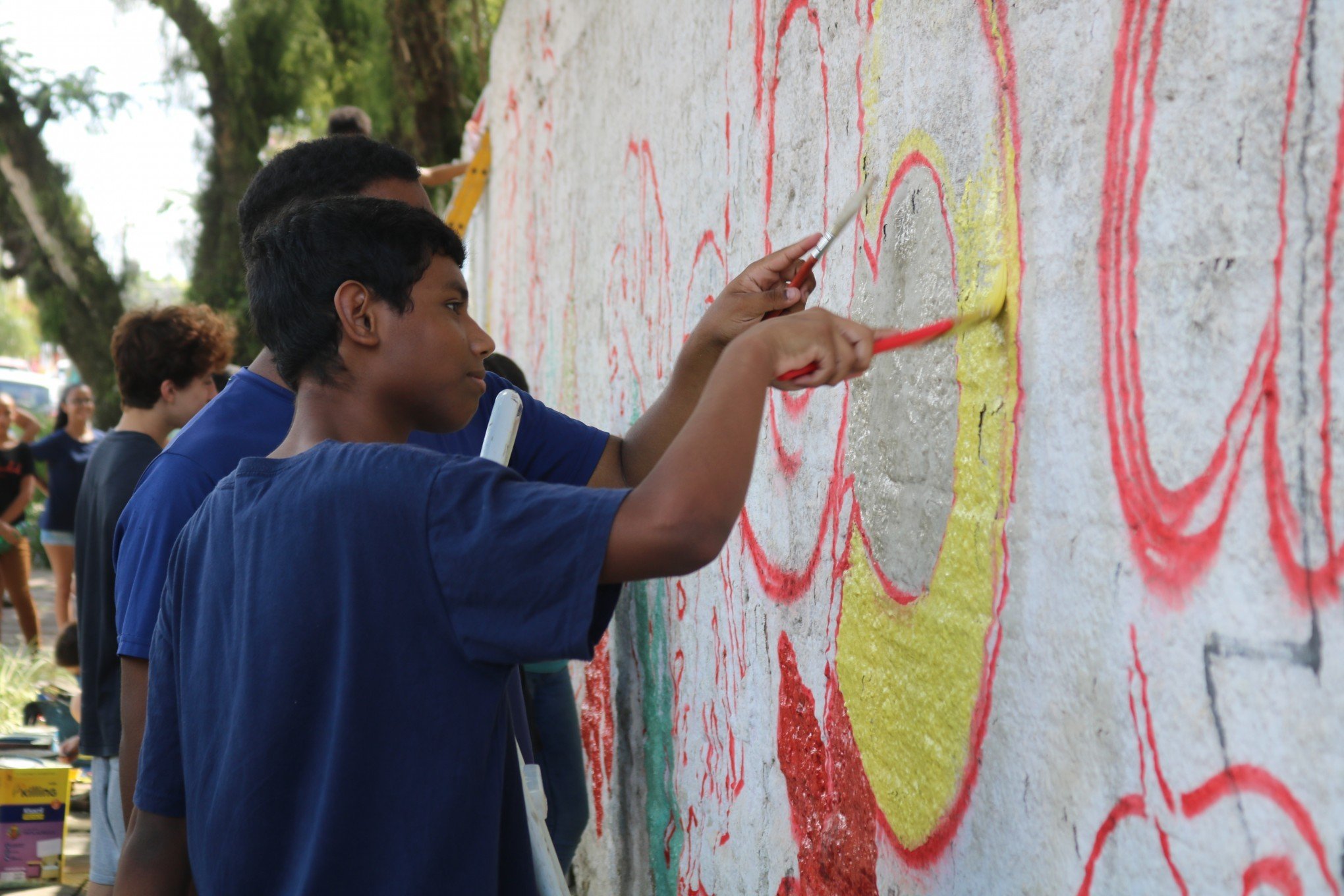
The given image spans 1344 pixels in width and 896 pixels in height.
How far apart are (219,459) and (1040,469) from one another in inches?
50.6

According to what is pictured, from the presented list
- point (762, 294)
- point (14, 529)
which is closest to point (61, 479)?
A: point (14, 529)

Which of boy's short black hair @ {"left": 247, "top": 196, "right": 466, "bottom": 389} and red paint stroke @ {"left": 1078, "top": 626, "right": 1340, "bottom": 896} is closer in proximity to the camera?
red paint stroke @ {"left": 1078, "top": 626, "right": 1340, "bottom": 896}

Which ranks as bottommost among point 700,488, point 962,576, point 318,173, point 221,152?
point 962,576

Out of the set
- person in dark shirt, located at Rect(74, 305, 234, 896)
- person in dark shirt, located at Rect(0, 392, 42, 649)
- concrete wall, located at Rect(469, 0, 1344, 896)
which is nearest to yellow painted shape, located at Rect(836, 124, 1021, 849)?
concrete wall, located at Rect(469, 0, 1344, 896)

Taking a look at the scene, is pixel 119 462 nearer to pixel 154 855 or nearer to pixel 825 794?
pixel 154 855

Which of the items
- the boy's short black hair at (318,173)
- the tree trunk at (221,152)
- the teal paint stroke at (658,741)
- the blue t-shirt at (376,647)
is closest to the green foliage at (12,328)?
the tree trunk at (221,152)

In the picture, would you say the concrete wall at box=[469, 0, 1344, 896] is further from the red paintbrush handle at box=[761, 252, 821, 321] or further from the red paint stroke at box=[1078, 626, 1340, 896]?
the red paintbrush handle at box=[761, 252, 821, 321]

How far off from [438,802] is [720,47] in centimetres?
188

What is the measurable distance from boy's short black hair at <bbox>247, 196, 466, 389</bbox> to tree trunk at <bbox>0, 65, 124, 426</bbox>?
12091mm

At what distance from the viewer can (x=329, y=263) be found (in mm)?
1423

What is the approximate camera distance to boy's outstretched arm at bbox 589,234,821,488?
1.78m

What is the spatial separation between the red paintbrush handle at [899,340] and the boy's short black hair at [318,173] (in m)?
1.15

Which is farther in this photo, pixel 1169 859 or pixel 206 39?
pixel 206 39

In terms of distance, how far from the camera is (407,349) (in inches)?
56.3
